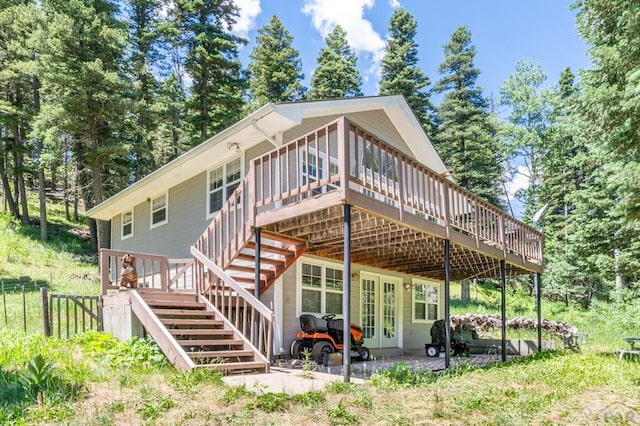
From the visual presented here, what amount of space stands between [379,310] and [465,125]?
18.8 metres

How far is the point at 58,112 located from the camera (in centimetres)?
1886

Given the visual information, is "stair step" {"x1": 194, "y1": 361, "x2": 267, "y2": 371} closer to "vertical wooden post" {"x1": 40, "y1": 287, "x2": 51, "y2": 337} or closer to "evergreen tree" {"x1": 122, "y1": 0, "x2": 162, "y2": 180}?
"vertical wooden post" {"x1": 40, "y1": 287, "x2": 51, "y2": 337}

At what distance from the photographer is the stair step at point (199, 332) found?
24.5 feet

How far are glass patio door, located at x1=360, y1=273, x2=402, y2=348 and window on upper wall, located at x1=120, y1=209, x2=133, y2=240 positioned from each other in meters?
8.62

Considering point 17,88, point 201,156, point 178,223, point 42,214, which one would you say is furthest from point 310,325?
point 17,88

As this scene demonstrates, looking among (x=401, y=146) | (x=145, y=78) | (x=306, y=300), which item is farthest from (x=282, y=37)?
(x=306, y=300)

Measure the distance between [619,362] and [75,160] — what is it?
2281 centimetres

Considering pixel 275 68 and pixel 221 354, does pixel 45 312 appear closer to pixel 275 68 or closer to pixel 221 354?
pixel 221 354

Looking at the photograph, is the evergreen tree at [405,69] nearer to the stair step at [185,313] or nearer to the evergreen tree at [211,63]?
the evergreen tree at [211,63]

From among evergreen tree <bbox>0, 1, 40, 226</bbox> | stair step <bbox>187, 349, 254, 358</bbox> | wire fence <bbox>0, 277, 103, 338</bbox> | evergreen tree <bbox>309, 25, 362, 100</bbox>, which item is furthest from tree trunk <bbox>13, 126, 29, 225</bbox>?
stair step <bbox>187, 349, 254, 358</bbox>

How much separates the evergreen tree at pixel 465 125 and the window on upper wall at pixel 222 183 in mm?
18526

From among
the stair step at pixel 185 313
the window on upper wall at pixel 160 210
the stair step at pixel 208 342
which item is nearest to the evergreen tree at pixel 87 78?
the window on upper wall at pixel 160 210

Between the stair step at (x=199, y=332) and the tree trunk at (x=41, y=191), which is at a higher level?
the tree trunk at (x=41, y=191)

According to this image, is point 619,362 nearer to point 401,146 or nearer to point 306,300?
point 306,300
